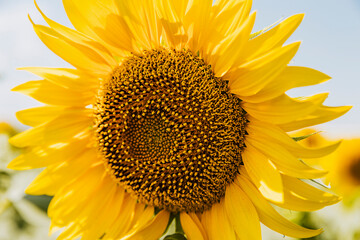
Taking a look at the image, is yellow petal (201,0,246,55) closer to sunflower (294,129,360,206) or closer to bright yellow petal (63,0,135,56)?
bright yellow petal (63,0,135,56)

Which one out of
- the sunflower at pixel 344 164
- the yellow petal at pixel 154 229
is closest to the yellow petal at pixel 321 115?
the yellow petal at pixel 154 229

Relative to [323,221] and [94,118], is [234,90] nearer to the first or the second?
[94,118]

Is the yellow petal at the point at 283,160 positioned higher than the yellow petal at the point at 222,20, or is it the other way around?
the yellow petal at the point at 222,20

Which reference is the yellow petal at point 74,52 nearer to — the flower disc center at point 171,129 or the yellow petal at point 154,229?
the flower disc center at point 171,129

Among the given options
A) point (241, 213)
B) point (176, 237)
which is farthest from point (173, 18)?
point (176, 237)

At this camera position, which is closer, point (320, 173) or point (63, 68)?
point (320, 173)

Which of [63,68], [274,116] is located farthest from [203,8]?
[63,68]

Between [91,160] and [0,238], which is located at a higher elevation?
[91,160]
